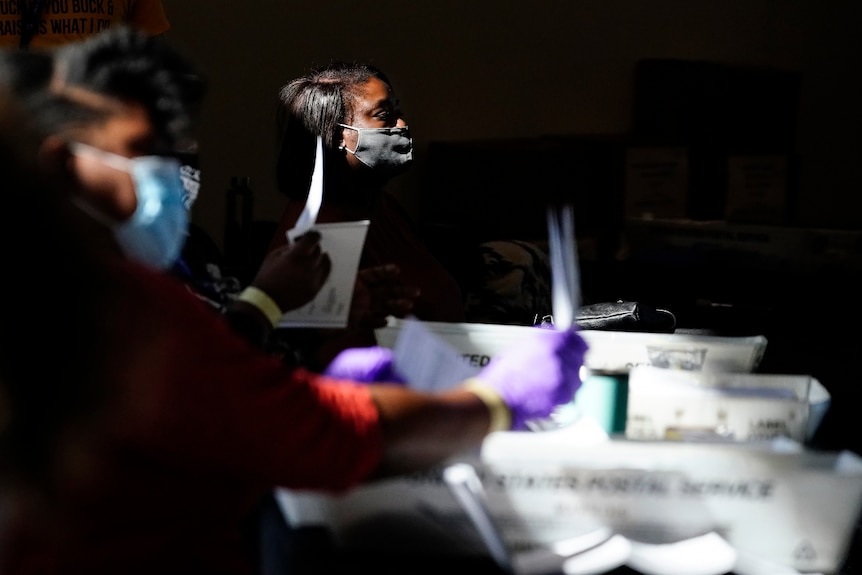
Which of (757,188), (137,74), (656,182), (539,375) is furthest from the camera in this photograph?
(757,188)

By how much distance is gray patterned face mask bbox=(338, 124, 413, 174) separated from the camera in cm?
239

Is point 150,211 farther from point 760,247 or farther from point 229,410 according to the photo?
point 760,247

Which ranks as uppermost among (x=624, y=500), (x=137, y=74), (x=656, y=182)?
(x=137, y=74)

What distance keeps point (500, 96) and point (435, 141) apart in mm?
558

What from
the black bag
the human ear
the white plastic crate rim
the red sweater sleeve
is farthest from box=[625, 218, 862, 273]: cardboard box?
the human ear

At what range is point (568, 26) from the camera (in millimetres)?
5148

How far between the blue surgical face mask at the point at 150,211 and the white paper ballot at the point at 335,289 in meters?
0.35

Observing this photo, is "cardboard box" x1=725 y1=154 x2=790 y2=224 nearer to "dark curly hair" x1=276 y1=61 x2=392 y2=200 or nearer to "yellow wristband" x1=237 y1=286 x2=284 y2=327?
"dark curly hair" x1=276 y1=61 x2=392 y2=200

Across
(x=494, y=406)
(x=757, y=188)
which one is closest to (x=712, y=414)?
(x=494, y=406)

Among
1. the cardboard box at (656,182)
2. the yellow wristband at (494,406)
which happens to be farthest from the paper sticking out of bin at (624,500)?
the cardboard box at (656,182)

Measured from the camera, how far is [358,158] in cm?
239

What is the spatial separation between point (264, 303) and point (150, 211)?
39 centimetres

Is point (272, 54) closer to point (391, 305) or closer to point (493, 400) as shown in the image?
point (391, 305)

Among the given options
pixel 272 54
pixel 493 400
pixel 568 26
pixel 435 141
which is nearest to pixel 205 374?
pixel 493 400
